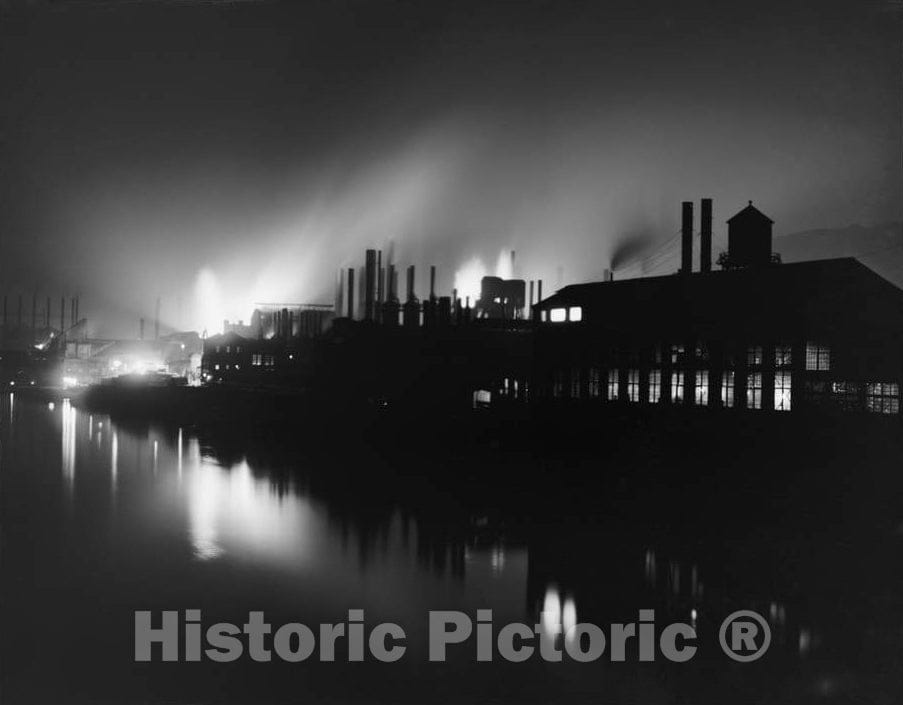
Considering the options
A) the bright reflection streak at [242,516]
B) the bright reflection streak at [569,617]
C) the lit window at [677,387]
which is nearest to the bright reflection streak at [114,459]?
the bright reflection streak at [242,516]

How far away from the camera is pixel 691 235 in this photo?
2872cm

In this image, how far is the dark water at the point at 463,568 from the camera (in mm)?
8508

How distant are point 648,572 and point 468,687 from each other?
4.61 meters

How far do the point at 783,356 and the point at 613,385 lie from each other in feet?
17.1

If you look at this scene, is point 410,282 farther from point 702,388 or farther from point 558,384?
point 702,388

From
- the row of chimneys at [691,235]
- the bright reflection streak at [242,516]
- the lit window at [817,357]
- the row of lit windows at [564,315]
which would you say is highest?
the row of chimneys at [691,235]

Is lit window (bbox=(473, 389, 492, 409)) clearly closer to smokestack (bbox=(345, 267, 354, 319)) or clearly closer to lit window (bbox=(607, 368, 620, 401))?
lit window (bbox=(607, 368, 620, 401))

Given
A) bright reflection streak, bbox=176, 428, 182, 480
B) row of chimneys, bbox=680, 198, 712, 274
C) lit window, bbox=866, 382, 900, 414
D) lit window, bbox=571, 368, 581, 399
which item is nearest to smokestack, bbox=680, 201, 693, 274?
row of chimneys, bbox=680, 198, 712, 274

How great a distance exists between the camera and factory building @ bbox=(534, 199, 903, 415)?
18938 mm

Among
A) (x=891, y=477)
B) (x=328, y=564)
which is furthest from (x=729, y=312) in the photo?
(x=328, y=564)

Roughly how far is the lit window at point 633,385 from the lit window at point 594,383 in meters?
1.06

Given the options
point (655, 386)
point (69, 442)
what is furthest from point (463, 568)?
point (69, 442)

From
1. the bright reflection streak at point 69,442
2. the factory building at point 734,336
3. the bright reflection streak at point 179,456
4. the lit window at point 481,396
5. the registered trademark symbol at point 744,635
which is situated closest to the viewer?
the registered trademark symbol at point 744,635

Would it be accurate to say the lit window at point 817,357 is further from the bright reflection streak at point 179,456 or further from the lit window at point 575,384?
the bright reflection streak at point 179,456
